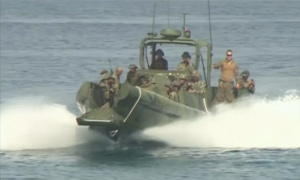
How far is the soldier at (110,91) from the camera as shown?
70.8 ft

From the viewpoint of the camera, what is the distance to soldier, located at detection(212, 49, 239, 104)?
24.7 metres

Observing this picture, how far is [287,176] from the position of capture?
20609 millimetres

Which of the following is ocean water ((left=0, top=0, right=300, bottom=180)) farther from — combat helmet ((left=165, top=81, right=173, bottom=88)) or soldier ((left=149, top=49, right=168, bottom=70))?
soldier ((left=149, top=49, right=168, bottom=70))

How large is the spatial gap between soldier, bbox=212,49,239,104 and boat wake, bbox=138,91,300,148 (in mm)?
244

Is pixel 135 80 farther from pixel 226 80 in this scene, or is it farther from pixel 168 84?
pixel 226 80

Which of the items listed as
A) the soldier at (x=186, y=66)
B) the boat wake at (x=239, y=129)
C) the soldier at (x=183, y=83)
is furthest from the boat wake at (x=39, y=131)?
the soldier at (x=186, y=66)

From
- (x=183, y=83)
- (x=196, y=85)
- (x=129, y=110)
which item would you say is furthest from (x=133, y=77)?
(x=129, y=110)

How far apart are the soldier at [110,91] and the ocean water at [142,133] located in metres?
1.18

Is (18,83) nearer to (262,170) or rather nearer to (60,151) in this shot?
(60,151)

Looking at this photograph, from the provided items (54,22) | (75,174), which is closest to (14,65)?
(75,174)

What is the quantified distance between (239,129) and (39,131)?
4.38 m

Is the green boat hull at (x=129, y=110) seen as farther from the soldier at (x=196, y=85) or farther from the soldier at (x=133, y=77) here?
the soldier at (x=196, y=85)

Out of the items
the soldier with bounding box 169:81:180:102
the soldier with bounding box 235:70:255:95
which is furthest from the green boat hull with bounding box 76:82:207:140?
the soldier with bounding box 235:70:255:95

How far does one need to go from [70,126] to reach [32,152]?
1352 mm
